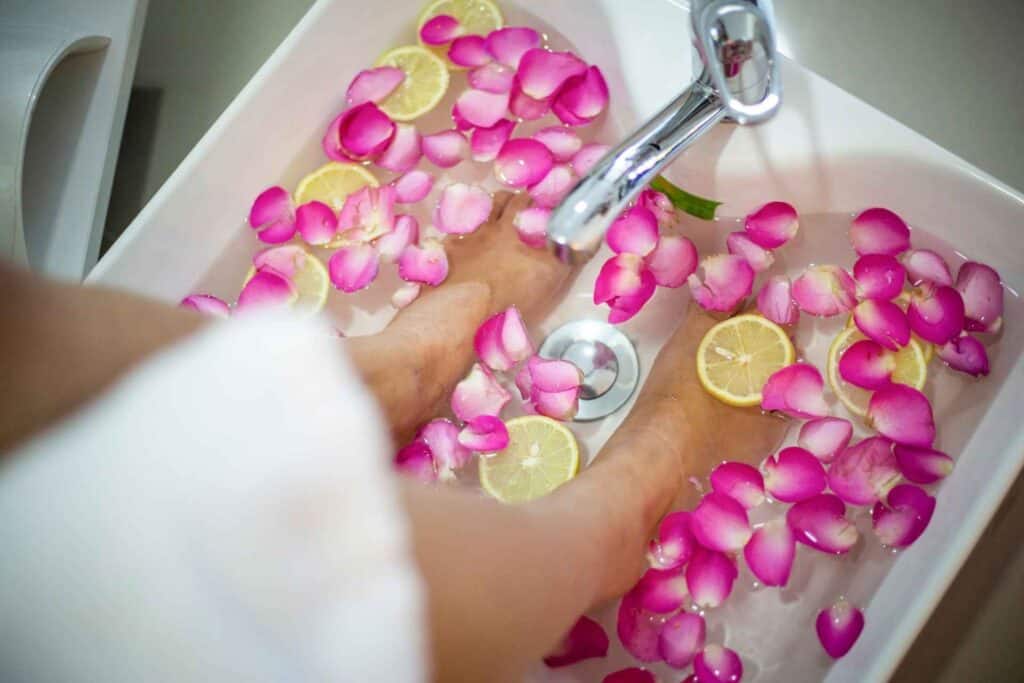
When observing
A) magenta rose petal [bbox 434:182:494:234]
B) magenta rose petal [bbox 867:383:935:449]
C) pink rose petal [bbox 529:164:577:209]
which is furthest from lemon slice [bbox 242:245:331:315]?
magenta rose petal [bbox 867:383:935:449]

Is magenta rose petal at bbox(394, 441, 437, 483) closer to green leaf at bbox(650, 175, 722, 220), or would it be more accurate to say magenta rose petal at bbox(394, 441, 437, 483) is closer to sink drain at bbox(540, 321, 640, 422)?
sink drain at bbox(540, 321, 640, 422)

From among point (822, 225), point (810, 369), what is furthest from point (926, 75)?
point (810, 369)

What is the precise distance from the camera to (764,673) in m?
0.88

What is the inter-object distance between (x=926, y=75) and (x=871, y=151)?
0.79 feet

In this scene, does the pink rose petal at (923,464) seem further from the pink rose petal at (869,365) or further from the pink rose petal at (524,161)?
the pink rose petal at (524,161)

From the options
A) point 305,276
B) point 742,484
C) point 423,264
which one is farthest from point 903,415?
point 305,276

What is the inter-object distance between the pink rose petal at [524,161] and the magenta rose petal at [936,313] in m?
0.40

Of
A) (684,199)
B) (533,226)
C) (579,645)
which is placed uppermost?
(684,199)

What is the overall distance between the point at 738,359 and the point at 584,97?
32 centimetres

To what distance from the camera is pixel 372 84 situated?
1.02m

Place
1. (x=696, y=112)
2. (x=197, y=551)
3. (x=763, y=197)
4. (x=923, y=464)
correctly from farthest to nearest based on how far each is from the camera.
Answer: (x=763, y=197), (x=923, y=464), (x=696, y=112), (x=197, y=551)

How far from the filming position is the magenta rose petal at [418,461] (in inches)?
37.2

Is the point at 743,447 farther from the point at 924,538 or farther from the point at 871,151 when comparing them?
the point at 871,151

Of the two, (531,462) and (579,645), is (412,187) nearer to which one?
(531,462)
